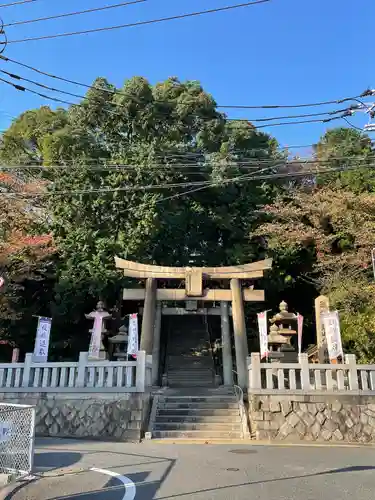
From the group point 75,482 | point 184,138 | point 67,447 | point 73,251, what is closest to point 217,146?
point 184,138

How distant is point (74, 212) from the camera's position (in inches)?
827

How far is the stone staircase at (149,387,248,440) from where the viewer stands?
38.3 feet

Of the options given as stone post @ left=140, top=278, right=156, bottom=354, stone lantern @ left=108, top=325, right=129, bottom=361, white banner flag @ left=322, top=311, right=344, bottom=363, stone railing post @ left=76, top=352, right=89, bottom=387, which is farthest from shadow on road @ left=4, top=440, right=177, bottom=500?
stone lantern @ left=108, top=325, right=129, bottom=361

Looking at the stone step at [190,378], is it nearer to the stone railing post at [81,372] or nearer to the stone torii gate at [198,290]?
the stone torii gate at [198,290]

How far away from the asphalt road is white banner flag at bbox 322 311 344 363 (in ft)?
12.0

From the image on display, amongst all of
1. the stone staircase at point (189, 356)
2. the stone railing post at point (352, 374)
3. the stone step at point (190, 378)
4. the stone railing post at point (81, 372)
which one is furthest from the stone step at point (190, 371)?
the stone railing post at point (352, 374)

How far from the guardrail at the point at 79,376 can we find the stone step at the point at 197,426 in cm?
114

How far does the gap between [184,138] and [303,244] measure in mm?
7978

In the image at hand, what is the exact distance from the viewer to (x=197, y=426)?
474 inches

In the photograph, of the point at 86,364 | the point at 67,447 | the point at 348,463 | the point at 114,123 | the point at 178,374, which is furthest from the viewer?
the point at 114,123

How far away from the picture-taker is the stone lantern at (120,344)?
55.6 feet

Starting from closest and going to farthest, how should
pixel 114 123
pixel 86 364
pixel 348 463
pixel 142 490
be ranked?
pixel 142 490 < pixel 348 463 < pixel 86 364 < pixel 114 123

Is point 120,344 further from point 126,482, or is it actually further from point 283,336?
point 126,482

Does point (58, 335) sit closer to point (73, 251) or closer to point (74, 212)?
point (73, 251)
